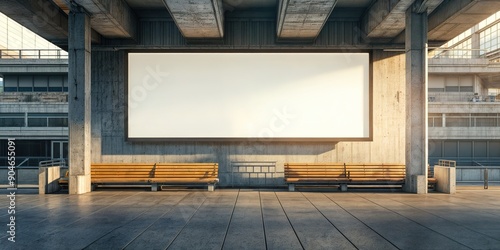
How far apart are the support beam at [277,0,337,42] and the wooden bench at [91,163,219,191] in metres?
6.64

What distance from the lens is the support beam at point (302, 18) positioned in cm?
1325

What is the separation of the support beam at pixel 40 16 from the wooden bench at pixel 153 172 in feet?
19.9

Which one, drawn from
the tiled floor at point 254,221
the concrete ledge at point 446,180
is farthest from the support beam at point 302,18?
the concrete ledge at point 446,180

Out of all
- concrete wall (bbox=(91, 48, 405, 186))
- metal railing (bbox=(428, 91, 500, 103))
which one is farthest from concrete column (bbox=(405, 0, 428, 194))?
metal railing (bbox=(428, 91, 500, 103))

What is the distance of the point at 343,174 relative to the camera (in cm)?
1598

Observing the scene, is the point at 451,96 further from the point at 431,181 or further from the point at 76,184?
the point at 76,184

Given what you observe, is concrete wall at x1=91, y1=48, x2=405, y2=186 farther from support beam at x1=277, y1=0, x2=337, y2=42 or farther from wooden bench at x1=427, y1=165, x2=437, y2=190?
support beam at x1=277, y1=0, x2=337, y2=42

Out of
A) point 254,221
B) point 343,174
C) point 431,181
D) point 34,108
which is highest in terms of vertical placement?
point 34,108

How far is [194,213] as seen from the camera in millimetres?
10539

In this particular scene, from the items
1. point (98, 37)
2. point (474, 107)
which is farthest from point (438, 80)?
point (98, 37)

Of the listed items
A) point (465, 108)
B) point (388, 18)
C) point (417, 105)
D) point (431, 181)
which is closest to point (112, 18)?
point (388, 18)

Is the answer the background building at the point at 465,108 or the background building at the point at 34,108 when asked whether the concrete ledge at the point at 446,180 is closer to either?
the background building at the point at 465,108

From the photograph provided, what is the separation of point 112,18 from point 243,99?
655 centimetres

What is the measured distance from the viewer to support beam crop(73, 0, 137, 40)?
44.9ft
